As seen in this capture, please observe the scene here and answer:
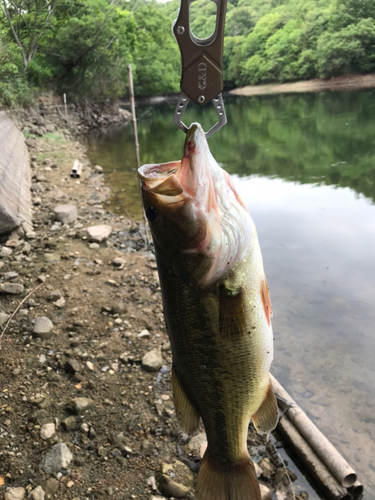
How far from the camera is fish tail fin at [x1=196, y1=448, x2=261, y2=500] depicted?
217 centimetres

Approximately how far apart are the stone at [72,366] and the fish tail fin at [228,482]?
96.4 inches

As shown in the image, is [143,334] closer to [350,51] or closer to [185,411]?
[185,411]

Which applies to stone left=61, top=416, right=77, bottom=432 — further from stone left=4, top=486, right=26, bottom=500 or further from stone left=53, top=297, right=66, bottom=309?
stone left=53, top=297, right=66, bottom=309

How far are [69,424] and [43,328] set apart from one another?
156cm

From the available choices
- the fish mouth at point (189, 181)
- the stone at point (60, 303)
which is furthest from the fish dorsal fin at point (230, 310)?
the stone at point (60, 303)

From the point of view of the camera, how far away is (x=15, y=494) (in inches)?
116

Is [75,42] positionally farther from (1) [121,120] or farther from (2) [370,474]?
(2) [370,474]

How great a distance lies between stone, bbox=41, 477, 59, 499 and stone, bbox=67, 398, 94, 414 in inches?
28.5

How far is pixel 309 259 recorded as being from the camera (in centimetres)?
803

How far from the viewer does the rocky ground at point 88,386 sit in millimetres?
3242

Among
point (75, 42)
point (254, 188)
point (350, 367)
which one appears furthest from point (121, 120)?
point (350, 367)

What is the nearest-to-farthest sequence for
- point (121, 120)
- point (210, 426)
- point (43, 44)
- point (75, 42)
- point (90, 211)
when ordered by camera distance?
point (210, 426)
point (90, 211)
point (43, 44)
point (75, 42)
point (121, 120)

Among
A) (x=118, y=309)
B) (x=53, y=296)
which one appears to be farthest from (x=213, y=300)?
(x=53, y=296)

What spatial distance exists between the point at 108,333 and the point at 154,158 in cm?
1500
